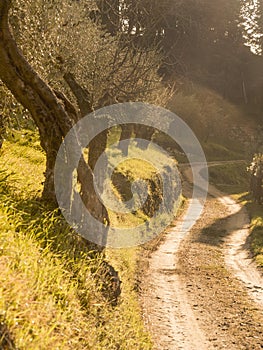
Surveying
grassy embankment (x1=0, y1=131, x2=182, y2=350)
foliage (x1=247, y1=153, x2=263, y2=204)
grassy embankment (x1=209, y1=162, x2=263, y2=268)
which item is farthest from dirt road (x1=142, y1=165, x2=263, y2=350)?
foliage (x1=247, y1=153, x2=263, y2=204)

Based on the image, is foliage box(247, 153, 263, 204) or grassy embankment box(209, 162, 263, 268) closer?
grassy embankment box(209, 162, 263, 268)

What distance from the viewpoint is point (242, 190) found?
5481 cm

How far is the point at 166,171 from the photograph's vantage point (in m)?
42.3

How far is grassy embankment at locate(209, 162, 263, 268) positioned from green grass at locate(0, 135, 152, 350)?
1346 cm

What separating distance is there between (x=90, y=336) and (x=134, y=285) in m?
8.93

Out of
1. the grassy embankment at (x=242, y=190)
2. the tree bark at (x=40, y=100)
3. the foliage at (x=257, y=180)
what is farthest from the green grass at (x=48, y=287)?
the foliage at (x=257, y=180)

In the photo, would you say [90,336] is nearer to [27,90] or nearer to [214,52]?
[27,90]

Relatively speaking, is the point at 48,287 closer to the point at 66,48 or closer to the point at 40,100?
the point at 40,100

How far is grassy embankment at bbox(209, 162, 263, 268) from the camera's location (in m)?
27.3

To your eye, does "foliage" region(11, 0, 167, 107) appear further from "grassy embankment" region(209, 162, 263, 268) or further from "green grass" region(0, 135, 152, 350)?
"grassy embankment" region(209, 162, 263, 268)

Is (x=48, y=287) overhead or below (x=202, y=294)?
overhead

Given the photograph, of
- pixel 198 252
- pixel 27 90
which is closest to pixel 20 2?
pixel 27 90

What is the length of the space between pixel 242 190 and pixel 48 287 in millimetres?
48538

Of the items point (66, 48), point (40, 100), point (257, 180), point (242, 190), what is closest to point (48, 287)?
point (40, 100)
